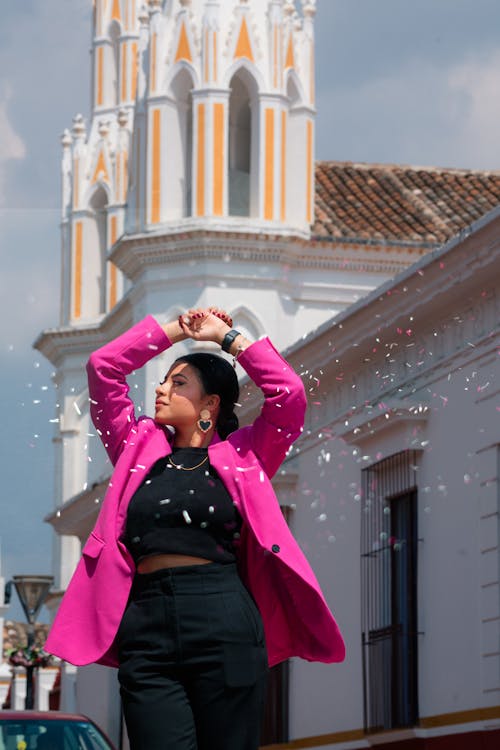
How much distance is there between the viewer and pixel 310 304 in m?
27.9

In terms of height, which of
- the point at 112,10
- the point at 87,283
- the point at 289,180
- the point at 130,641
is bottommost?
the point at 130,641

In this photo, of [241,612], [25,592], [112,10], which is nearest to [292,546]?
[241,612]

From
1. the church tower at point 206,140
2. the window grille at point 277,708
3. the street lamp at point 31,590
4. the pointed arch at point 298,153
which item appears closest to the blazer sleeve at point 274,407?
the street lamp at point 31,590

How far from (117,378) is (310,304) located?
23.5 m

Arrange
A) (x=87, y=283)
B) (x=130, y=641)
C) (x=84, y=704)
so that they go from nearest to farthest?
1. (x=130, y=641)
2. (x=84, y=704)
3. (x=87, y=283)

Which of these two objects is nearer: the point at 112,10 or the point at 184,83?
the point at 184,83

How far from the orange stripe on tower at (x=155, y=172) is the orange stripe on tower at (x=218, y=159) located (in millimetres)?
788

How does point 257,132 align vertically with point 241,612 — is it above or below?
above

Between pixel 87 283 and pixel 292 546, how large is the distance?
2179 centimetres

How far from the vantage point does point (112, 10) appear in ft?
103

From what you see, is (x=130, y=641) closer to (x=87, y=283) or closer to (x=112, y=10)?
(x=87, y=283)

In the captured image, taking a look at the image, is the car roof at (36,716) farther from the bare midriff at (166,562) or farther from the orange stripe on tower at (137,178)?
the orange stripe on tower at (137,178)

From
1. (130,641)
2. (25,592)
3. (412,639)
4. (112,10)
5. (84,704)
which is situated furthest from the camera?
(112,10)

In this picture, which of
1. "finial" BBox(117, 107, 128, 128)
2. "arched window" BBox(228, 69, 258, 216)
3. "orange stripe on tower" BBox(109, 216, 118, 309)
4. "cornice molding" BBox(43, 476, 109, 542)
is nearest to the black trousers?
"cornice molding" BBox(43, 476, 109, 542)
